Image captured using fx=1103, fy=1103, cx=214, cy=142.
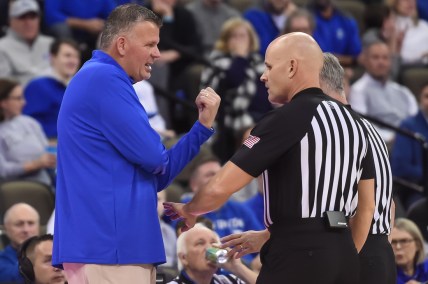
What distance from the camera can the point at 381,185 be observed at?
525cm

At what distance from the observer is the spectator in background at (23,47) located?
1035 centimetres

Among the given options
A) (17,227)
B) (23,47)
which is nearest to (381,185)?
(17,227)

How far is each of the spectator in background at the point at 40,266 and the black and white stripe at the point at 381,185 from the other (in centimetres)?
224

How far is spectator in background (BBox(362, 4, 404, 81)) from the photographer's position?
12.7 metres

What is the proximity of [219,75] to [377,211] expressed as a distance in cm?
560

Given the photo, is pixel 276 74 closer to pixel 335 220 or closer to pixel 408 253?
pixel 335 220

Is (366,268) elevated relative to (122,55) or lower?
lower

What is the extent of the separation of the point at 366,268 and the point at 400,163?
17.9 ft

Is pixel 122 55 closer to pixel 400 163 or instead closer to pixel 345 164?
pixel 345 164

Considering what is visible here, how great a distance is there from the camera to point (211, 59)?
1103cm

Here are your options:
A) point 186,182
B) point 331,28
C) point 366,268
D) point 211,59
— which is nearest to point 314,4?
point 331,28

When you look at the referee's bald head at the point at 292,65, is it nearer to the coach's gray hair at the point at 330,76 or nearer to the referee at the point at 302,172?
the referee at the point at 302,172

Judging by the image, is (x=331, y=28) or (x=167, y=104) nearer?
(x=167, y=104)

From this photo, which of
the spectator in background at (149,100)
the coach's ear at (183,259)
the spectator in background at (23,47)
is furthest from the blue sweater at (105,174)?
the spectator in background at (23,47)
